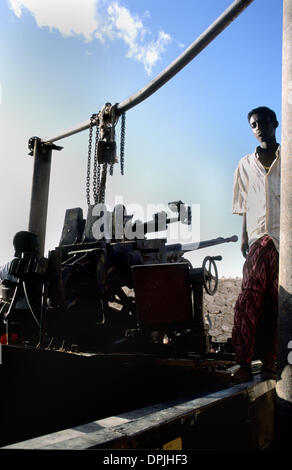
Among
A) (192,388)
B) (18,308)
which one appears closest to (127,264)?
(18,308)

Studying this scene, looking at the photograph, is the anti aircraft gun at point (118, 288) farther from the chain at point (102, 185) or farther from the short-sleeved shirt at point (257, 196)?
the short-sleeved shirt at point (257, 196)

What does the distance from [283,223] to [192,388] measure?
203cm

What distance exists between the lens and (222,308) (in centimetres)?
1825

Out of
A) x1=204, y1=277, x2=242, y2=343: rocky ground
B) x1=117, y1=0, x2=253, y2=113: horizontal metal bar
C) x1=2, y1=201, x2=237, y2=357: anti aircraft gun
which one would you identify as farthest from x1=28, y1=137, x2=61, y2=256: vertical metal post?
x1=204, y1=277, x2=242, y2=343: rocky ground

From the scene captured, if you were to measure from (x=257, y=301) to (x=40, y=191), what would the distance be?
21.5 ft

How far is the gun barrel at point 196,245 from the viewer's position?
7.92 metres

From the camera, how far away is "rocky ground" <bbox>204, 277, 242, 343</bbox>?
54.1ft

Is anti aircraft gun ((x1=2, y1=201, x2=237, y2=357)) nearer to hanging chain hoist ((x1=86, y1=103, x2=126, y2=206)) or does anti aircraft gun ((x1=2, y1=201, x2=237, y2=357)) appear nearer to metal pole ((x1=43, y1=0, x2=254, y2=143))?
hanging chain hoist ((x1=86, y1=103, x2=126, y2=206))

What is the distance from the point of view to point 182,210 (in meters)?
7.02

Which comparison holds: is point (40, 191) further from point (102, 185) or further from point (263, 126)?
point (263, 126)

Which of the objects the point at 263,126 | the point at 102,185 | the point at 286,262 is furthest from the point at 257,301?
the point at 102,185

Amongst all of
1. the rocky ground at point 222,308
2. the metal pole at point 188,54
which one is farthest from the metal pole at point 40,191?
the rocky ground at point 222,308

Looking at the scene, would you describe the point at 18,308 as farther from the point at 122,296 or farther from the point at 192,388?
the point at 192,388

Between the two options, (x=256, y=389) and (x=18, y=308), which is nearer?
(x=256, y=389)
